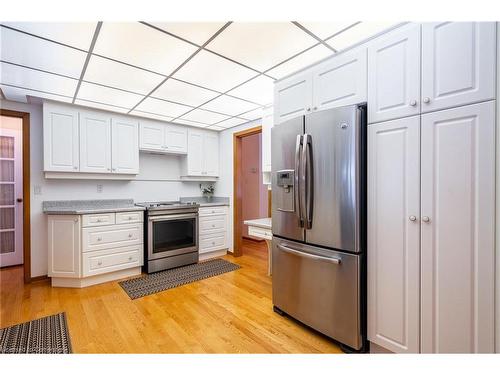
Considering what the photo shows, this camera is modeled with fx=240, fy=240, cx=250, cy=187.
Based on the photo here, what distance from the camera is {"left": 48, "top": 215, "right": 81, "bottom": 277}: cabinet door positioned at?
284cm

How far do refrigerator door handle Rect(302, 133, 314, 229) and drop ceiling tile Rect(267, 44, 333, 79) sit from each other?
2.29 ft

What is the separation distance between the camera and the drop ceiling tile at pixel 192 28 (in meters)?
1.59

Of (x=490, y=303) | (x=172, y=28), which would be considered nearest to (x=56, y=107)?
(x=172, y=28)

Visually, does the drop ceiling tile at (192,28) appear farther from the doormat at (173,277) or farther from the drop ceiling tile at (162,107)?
the doormat at (173,277)

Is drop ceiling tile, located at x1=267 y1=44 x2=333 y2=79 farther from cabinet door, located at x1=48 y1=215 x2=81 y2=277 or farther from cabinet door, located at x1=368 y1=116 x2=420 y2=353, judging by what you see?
cabinet door, located at x1=48 y1=215 x2=81 y2=277

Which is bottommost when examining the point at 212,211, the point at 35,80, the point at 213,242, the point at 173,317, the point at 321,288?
the point at 173,317

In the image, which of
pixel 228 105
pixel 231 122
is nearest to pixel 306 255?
pixel 228 105

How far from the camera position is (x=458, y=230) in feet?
4.22

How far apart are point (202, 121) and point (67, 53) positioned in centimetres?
211

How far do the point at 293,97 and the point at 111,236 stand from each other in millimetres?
2738

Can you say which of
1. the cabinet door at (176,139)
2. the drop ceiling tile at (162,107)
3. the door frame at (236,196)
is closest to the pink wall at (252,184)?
the door frame at (236,196)

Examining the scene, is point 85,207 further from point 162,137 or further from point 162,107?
point 162,107

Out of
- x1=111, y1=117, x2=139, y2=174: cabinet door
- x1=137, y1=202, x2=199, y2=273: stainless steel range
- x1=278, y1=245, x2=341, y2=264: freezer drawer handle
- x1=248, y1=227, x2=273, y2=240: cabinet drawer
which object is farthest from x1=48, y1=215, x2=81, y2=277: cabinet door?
x1=278, y1=245, x2=341, y2=264: freezer drawer handle

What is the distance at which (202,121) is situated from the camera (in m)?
3.88
